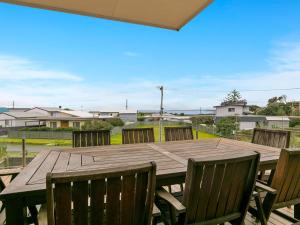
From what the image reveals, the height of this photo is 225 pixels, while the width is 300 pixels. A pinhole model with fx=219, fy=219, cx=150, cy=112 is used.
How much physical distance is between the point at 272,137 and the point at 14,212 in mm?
3031

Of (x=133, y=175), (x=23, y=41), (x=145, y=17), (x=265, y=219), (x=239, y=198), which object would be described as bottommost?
(x=265, y=219)

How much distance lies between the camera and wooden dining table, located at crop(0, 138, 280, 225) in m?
1.23

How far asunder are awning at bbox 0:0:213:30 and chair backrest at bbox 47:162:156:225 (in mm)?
1870

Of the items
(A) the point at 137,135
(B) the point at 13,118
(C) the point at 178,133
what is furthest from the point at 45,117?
(C) the point at 178,133

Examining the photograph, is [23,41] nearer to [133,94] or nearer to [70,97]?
[70,97]

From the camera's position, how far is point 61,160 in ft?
6.31

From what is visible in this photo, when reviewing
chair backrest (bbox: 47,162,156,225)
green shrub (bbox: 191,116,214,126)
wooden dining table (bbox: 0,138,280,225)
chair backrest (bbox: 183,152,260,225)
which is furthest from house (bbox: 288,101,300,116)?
chair backrest (bbox: 47,162,156,225)

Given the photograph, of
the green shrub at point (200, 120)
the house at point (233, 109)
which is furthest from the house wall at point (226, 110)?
the green shrub at point (200, 120)

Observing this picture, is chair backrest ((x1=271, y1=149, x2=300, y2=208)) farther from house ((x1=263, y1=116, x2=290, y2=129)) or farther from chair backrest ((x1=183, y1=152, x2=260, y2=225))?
house ((x1=263, y1=116, x2=290, y2=129))

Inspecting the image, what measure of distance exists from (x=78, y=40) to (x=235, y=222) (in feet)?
34.2

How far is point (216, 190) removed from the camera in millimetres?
1394

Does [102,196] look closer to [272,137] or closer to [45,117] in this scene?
[272,137]

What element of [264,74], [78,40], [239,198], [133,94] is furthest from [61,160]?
[133,94]

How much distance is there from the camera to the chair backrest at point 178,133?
3.32m
